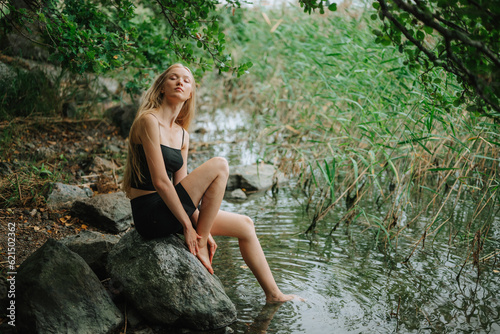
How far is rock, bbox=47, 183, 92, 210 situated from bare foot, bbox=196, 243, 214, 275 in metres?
1.70

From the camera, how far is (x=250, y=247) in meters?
3.37

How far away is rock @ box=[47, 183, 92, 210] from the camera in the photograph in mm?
4189

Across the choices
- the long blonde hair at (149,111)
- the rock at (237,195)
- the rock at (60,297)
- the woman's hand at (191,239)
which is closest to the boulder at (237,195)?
the rock at (237,195)

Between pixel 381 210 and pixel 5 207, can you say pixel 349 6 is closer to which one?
pixel 381 210

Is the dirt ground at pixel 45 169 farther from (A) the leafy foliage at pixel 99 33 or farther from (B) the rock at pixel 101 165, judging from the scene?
(A) the leafy foliage at pixel 99 33

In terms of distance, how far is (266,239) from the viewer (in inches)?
179

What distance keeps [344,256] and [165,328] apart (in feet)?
6.23

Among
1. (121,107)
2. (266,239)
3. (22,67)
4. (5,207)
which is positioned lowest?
(266,239)

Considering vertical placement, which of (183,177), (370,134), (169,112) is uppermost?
(169,112)

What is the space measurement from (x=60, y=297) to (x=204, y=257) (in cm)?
95

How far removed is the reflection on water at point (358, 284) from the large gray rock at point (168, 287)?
220 millimetres

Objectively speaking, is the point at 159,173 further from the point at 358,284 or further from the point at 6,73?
the point at 6,73

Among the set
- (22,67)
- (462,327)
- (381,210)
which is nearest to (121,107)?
(22,67)

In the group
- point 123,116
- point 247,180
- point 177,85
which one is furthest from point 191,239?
point 123,116
